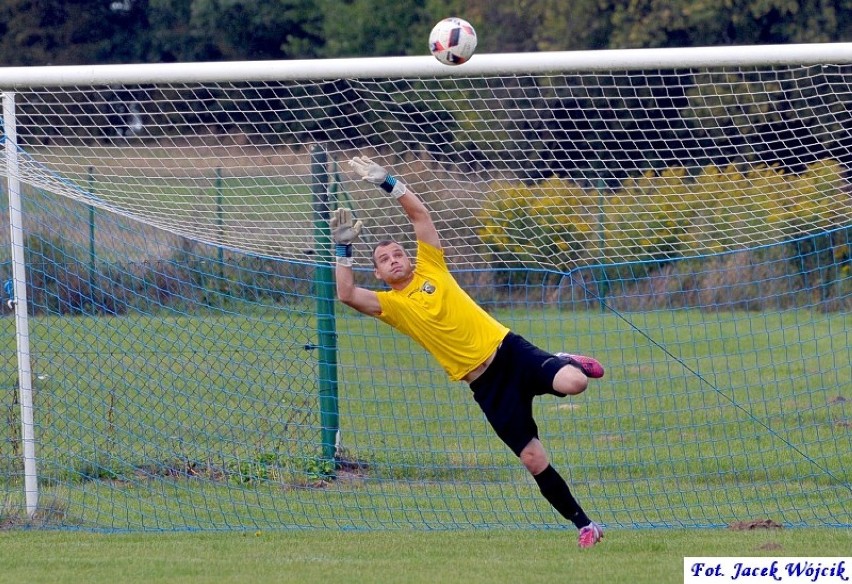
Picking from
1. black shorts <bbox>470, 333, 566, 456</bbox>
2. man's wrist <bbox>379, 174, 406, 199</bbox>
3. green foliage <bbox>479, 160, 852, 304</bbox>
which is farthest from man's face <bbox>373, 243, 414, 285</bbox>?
green foliage <bbox>479, 160, 852, 304</bbox>

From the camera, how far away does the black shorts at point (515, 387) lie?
263 inches

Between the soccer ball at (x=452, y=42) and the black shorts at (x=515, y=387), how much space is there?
166cm

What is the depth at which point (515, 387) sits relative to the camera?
6742mm

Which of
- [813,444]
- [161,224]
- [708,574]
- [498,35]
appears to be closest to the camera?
[708,574]

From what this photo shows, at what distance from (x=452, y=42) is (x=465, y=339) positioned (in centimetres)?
169

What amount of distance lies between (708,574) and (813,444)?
3827mm

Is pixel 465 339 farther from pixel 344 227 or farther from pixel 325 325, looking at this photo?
pixel 325 325

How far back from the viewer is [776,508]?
788cm

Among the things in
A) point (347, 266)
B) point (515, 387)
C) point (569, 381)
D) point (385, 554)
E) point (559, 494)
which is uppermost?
point (347, 266)

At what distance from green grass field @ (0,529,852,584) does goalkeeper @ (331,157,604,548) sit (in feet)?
1.34

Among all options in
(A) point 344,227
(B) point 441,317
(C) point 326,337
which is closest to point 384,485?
(C) point 326,337

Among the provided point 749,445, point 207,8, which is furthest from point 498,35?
point 749,445

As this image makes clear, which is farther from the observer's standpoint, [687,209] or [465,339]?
[687,209]

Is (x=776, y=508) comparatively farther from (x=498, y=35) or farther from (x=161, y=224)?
(x=498, y=35)
